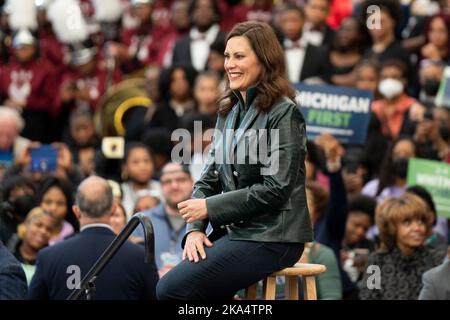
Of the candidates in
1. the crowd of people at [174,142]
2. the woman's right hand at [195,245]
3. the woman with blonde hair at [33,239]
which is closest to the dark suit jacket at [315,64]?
the crowd of people at [174,142]

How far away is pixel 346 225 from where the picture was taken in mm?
10984

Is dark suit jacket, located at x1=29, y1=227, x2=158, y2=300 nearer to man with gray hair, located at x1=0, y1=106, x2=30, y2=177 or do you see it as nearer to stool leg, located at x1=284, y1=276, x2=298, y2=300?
stool leg, located at x1=284, y1=276, x2=298, y2=300

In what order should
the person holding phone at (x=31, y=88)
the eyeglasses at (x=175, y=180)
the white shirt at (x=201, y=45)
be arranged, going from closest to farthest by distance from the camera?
the eyeglasses at (x=175, y=180), the white shirt at (x=201, y=45), the person holding phone at (x=31, y=88)

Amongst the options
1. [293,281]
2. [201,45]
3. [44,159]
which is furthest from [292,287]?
[201,45]

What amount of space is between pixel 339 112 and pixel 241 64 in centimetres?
454

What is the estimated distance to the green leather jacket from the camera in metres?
6.55

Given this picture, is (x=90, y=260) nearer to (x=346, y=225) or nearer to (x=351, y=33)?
(x=346, y=225)

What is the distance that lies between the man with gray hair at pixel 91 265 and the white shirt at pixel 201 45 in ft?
23.5

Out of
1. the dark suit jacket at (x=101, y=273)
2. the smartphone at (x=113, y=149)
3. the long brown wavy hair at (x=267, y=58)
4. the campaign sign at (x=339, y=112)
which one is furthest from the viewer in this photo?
the smartphone at (x=113, y=149)

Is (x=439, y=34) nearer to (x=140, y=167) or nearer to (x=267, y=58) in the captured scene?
(x=140, y=167)

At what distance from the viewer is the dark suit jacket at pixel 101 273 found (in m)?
7.95

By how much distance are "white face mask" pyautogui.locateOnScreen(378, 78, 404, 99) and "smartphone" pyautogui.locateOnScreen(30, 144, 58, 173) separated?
3.14 meters

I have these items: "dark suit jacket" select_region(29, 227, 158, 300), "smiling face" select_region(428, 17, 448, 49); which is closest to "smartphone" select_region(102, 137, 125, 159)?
"smiling face" select_region(428, 17, 448, 49)

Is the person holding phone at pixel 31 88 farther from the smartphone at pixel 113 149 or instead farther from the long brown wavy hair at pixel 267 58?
the long brown wavy hair at pixel 267 58
